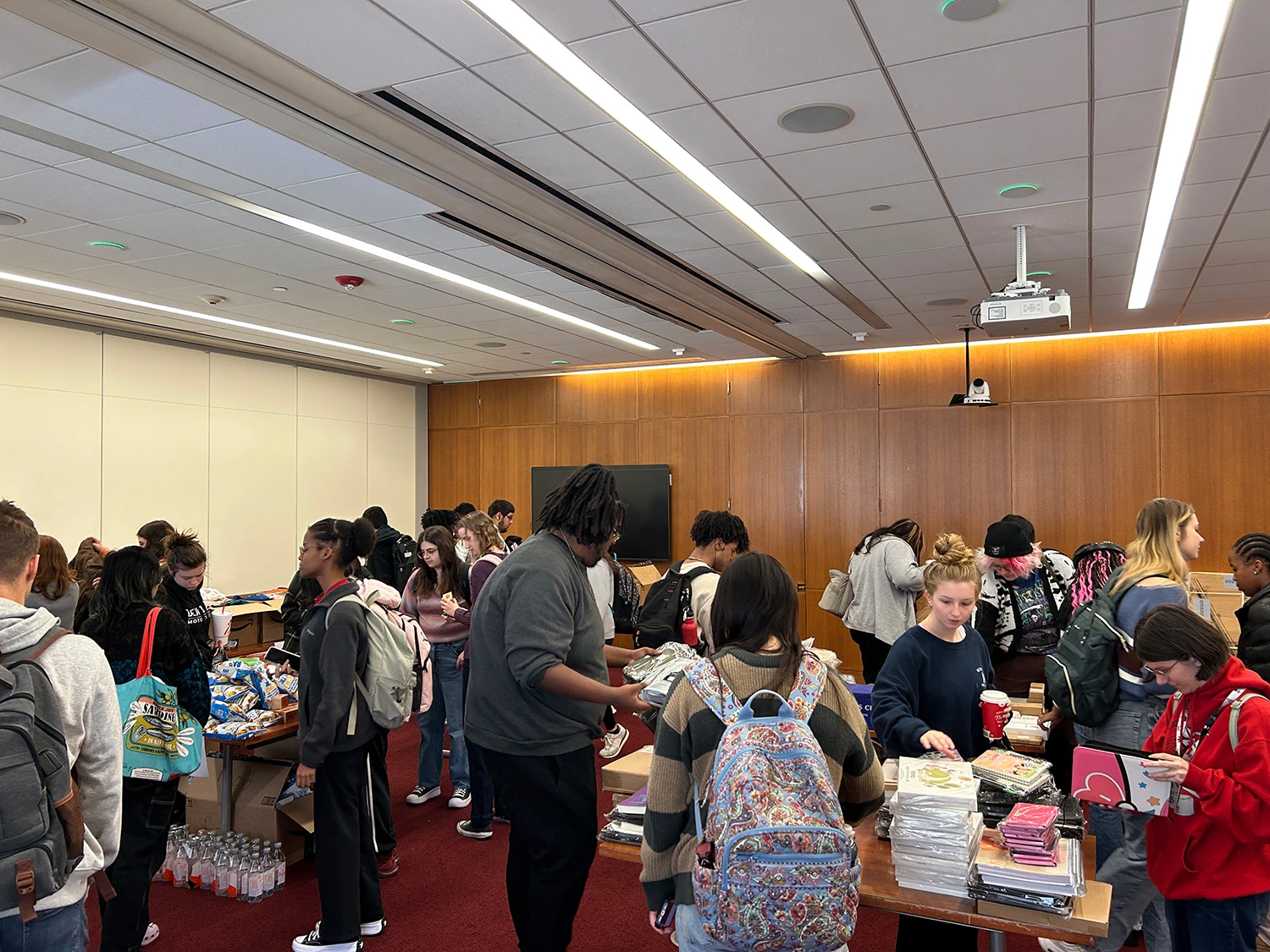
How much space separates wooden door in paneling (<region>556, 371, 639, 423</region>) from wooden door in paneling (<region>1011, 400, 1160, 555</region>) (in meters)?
4.16

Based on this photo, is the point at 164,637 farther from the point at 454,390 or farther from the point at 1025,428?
the point at 454,390

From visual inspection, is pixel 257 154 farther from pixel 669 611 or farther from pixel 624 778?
pixel 624 778

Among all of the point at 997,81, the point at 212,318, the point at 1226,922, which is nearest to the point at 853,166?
the point at 997,81

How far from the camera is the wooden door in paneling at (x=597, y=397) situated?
10.6m

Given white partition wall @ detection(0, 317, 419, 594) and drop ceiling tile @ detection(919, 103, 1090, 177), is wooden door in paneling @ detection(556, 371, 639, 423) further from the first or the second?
drop ceiling tile @ detection(919, 103, 1090, 177)

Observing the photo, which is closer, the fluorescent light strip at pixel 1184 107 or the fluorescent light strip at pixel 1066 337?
the fluorescent light strip at pixel 1184 107

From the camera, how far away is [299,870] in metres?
4.34

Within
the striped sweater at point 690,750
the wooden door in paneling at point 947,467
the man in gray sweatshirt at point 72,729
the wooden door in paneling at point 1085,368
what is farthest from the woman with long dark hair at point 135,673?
the wooden door in paneling at point 1085,368

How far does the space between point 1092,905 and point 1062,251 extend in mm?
4382

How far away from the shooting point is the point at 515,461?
11266mm

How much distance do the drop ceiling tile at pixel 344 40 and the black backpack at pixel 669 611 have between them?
7.40 feet

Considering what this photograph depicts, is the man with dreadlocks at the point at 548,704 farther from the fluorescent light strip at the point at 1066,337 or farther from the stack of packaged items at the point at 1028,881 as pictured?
the fluorescent light strip at the point at 1066,337

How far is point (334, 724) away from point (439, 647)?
1958mm

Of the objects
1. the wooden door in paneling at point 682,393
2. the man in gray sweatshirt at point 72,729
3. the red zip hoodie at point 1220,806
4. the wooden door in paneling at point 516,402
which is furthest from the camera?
the wooden door in paneling at point 516,402
